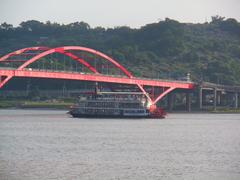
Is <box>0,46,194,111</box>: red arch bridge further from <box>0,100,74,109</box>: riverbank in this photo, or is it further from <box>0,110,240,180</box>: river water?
<box>0,110,240,180</box>: river water

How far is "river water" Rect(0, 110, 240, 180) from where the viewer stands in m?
54.2

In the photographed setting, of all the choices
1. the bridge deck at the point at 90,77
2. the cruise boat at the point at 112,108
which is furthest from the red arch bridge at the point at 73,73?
the cruise boat at the point at 112,108

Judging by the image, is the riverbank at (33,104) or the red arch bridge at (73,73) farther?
the riverbank at (33,104)

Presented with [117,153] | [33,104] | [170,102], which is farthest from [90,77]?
[117,153]

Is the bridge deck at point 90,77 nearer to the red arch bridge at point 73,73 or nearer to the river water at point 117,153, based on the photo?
the red arch bridge at point 73,73

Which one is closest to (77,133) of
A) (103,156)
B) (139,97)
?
(103,156)

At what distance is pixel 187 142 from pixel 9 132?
71.4 feet

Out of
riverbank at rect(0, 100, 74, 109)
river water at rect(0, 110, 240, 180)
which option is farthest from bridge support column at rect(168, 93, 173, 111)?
river water at rect(0, 110, 240, 180)

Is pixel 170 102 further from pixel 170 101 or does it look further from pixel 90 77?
pixel 90 77

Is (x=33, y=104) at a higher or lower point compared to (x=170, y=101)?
lower

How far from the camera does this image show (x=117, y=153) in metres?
65.9

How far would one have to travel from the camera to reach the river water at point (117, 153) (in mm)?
54156

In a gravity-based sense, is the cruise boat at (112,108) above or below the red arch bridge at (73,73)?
below

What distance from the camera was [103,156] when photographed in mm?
63281
